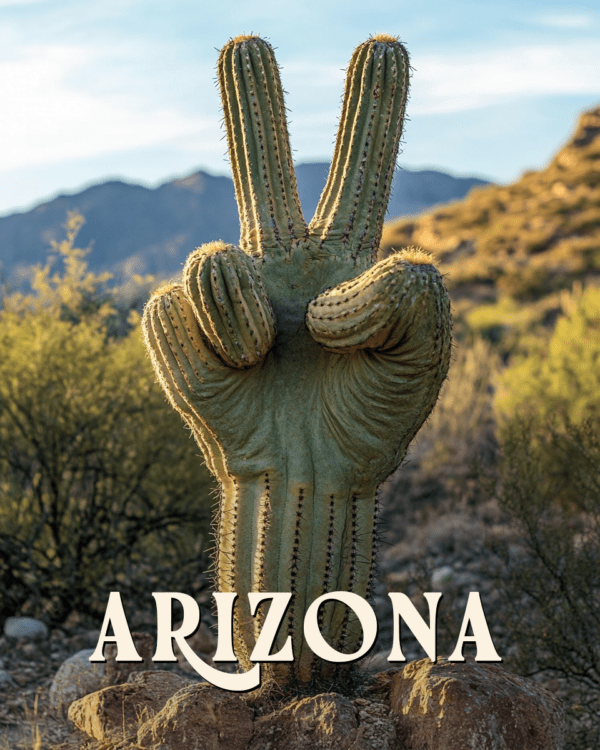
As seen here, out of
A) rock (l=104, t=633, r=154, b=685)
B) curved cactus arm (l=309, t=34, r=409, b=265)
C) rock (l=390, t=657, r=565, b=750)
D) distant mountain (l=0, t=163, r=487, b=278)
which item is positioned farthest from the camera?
distant mountain (l=0, t=163, r=487, b=278)

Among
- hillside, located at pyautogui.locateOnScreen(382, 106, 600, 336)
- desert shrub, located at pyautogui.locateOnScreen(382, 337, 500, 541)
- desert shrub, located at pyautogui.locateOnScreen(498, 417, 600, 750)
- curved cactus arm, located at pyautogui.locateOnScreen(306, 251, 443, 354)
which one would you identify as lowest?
desert shrub, located at pyautogui.locateOnScreen(498, 417, 600, 750)

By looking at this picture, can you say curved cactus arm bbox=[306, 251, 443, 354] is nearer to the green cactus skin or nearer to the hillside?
the green cactus skin

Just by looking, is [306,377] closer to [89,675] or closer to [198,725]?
[198,725]

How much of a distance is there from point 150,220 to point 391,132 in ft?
293

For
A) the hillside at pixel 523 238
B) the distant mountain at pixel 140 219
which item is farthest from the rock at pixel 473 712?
the distant mountain at pixel 140 219

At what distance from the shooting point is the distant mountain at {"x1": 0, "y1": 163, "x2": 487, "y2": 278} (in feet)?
278

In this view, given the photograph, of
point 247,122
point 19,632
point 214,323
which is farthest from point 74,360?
point 214,323

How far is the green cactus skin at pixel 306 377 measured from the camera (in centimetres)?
442

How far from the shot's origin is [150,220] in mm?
92188

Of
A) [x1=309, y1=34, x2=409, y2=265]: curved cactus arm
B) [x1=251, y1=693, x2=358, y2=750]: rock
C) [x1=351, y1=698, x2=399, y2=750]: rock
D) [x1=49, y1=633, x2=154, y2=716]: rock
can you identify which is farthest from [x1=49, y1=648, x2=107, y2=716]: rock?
[x1=309, y1=34, x2=409, y2=265]: curved cactus arm

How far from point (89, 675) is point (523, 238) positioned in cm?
2882

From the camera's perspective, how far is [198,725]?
431 centimetres

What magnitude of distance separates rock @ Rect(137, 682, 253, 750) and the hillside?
48.5 ft

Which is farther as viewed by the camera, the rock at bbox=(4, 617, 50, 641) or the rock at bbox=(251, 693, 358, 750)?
the rock at bbox=(4, 617, 50, 641)
